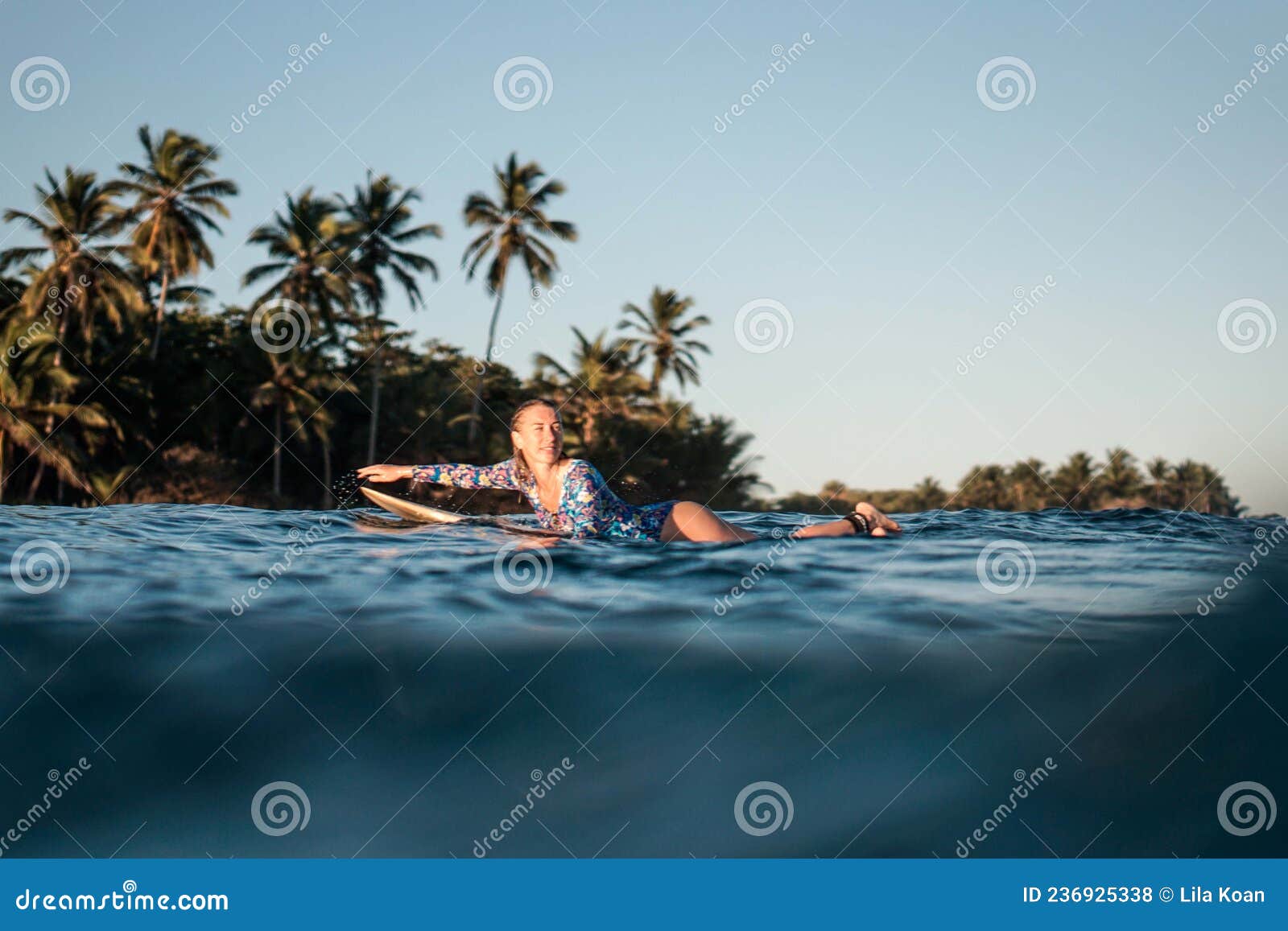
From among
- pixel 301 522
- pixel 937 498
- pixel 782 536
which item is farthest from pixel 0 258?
pixel 937 498

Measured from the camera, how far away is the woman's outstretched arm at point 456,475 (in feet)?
25.3

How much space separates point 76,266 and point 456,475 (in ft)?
124

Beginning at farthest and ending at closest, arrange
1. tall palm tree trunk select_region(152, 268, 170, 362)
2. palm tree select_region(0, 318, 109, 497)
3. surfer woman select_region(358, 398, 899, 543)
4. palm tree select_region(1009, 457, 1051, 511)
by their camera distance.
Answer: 1. palm tree select_region(1009, 457, 1051, 511)
2. tall palm tree trunk select_region(152, 268, 170, 362)
3. palm tree select_region(0, 318, 109, 497)
4. surfer woman select_region(358, 398, 899, 543)

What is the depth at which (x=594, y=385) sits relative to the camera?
44.8 metres

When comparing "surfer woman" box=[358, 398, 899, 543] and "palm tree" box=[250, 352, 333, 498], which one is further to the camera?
"palm tree" box=[250, 352, 333, 498]

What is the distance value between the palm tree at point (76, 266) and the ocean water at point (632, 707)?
35.7m

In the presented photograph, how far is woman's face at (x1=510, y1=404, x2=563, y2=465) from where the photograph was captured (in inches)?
279

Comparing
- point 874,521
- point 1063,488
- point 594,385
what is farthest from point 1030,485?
point 874,521

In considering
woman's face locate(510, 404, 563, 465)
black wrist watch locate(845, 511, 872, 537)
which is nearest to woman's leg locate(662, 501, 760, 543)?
black wrist watch locate(845, 511, 872, 537)

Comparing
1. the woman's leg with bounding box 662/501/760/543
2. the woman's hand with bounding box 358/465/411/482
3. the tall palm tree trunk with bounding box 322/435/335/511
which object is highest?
the woman's leg with bounding box 662/501/760/543

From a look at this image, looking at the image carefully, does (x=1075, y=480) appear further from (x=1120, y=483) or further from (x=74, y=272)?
(x=74, y=272)

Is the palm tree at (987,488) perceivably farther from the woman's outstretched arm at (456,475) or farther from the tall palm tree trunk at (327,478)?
the woman's outstretched arm at (456,475)

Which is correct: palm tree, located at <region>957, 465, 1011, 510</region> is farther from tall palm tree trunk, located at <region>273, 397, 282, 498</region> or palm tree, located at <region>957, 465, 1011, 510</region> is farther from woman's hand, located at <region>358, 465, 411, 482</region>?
woman's hand, located at <region>358, 465, 411, 482</region>

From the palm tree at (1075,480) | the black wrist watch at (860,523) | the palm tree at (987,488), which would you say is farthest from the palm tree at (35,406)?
the palm tree at (1075,480)
